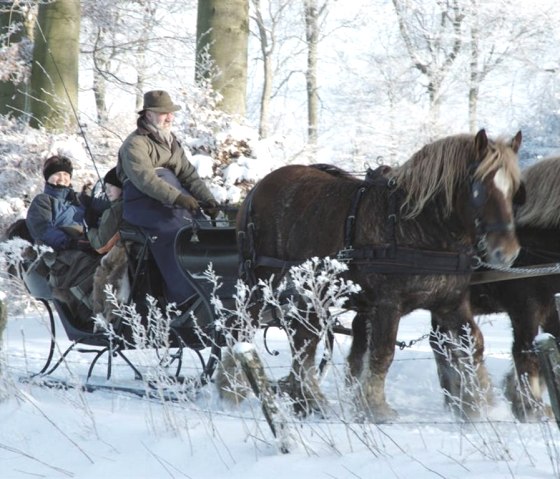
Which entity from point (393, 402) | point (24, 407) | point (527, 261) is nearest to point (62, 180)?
point (24, 407)

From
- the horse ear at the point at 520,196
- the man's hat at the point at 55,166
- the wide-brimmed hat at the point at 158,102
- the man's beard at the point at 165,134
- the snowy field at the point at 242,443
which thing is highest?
the wide-brimmed hat at the point at 158,102

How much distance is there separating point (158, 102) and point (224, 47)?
4184 mm

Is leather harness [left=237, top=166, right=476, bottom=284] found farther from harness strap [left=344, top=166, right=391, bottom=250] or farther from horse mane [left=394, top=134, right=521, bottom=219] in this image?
horse mane [left=394, top=134, right=521, bottom=219]

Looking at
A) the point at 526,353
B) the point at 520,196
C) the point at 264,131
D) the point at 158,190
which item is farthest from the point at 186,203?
the point at 264,131

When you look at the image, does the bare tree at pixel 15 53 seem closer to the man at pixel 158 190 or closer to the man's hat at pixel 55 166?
the man's hat at pixel 55 166

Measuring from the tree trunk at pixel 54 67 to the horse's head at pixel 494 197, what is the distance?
305 inches

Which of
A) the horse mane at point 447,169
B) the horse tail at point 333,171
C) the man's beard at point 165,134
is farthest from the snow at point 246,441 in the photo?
the man's beard at point 165,134

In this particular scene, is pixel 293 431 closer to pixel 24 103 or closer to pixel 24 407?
pixel 24 407

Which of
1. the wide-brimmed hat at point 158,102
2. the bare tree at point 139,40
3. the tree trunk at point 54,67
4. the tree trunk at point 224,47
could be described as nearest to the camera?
the wide-brimmed hat at point 158,102

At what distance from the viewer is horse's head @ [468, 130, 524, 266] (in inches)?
208

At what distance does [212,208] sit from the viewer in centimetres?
734

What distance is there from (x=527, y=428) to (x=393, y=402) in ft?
5.83

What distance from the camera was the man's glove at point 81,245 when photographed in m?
7.54

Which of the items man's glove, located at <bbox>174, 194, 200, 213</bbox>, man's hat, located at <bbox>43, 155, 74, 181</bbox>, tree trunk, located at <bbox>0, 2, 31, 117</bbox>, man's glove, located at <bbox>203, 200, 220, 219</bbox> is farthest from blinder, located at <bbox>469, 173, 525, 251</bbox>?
tree trunk, located at <bbox>0, 2, 31, 117</bbox>
